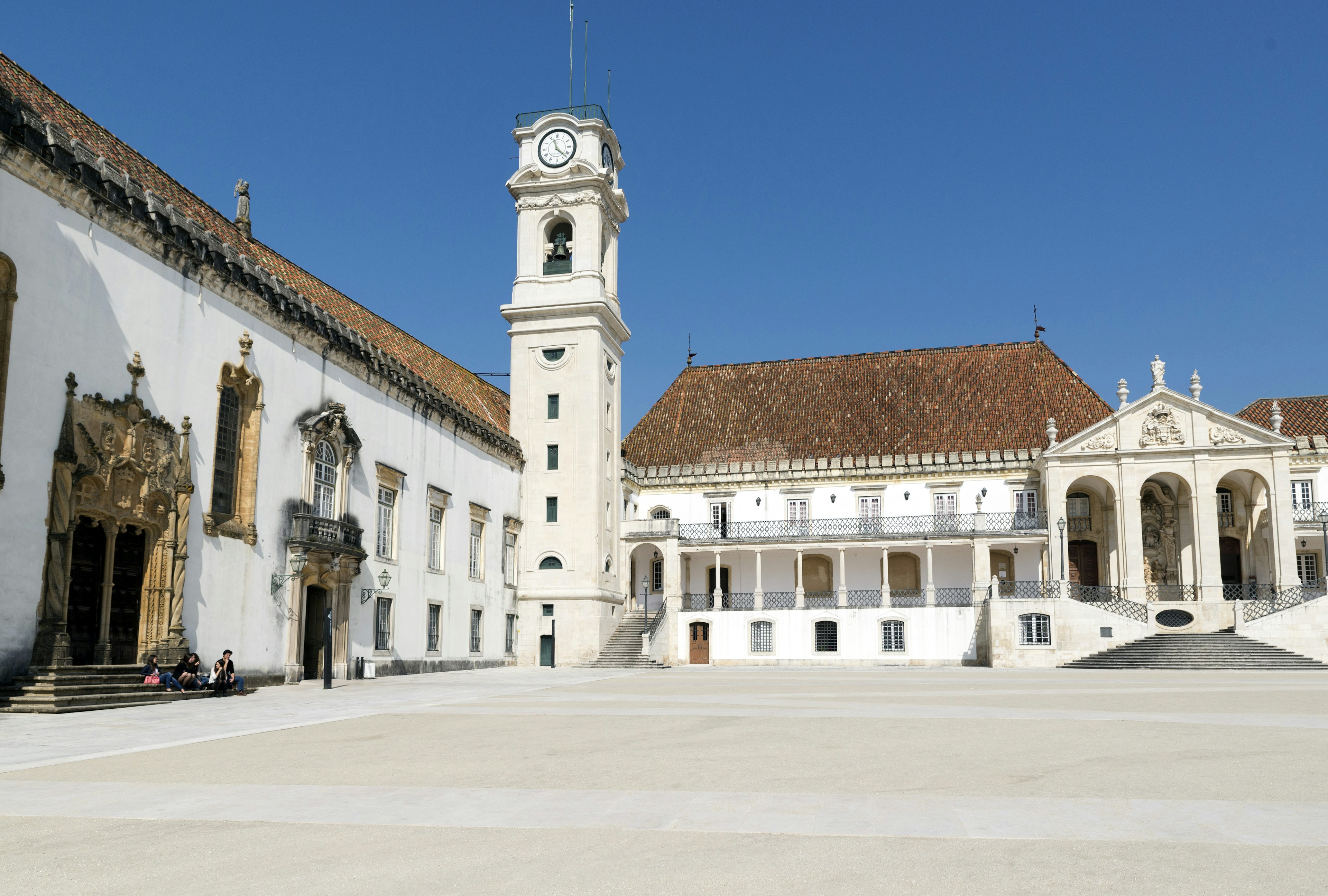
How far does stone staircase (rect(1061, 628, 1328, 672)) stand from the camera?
34.2 metres

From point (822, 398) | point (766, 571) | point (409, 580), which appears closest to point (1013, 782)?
point (409, 580)

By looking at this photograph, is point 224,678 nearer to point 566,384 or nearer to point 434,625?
point 434,625

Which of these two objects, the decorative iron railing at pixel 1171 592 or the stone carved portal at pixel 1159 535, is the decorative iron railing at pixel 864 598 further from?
the stone carved portal at pixel 1159 535

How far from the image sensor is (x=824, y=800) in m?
7.80

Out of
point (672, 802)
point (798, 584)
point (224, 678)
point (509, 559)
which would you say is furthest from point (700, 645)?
point (672, 802)

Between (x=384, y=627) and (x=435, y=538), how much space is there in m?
4.47

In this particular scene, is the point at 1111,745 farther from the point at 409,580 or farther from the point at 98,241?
the point at 409,580

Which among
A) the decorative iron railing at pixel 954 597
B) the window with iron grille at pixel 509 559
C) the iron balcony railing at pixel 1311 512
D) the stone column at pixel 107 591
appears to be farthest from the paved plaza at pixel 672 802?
the iron balcony railing at pixel 1311 512

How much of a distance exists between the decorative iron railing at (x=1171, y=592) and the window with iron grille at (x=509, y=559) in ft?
82.8

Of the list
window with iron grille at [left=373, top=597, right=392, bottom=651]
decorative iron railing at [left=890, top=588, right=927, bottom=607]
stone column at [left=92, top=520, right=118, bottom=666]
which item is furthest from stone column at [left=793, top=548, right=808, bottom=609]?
stone column at [left=92, top=520, right=118, bottom=666]

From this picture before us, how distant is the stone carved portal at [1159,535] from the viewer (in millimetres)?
44594

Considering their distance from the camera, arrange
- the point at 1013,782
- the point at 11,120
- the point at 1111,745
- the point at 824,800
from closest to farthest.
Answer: the point at 824,800 → the point at 1013,782 → the point at 1111,745 → the point at 11,120

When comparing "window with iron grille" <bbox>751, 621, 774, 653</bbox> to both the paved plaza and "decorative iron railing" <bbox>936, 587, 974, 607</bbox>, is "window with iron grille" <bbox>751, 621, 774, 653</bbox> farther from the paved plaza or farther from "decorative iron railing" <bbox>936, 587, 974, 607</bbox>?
the paved plaza

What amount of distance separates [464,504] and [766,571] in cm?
1724
